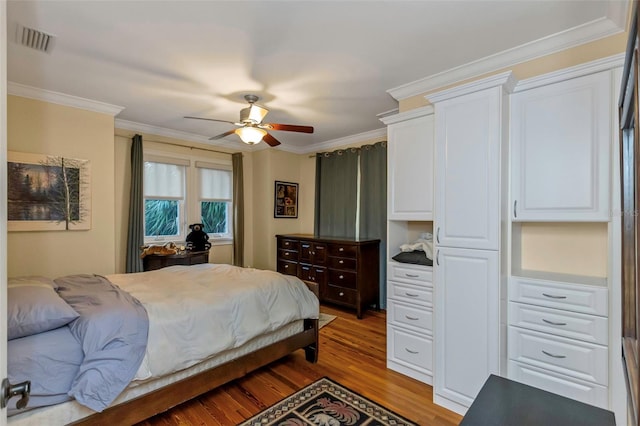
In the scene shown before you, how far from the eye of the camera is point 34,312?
1.70 meters

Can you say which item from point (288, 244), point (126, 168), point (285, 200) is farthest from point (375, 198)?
point (126, 168)

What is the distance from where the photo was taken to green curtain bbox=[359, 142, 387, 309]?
452 centimetres

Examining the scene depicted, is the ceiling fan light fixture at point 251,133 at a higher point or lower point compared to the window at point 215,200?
higher

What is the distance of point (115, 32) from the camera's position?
2107 millimetres

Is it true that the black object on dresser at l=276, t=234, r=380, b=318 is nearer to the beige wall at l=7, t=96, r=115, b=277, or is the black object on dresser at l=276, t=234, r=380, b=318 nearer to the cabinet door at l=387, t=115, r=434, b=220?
the cabinet door at l=387, t=115, r=434, b=220

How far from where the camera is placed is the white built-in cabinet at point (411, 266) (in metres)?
2.62

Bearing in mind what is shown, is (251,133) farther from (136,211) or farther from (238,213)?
(238,213)

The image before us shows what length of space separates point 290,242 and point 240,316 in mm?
2756

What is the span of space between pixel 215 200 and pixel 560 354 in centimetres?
471

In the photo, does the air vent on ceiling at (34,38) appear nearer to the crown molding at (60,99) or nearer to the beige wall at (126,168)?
the crown molding at (60,99)

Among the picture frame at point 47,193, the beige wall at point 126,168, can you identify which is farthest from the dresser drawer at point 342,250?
the picture frame at point 47,193

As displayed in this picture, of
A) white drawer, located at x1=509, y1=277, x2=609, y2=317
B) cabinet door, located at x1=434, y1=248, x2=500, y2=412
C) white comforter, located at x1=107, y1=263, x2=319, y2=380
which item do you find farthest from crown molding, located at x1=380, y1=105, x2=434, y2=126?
white comforter, located at x1=107, y1=263, x2=319, y2=380

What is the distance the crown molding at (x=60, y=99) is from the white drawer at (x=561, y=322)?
4.32 metres

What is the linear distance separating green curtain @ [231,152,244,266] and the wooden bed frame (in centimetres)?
262
